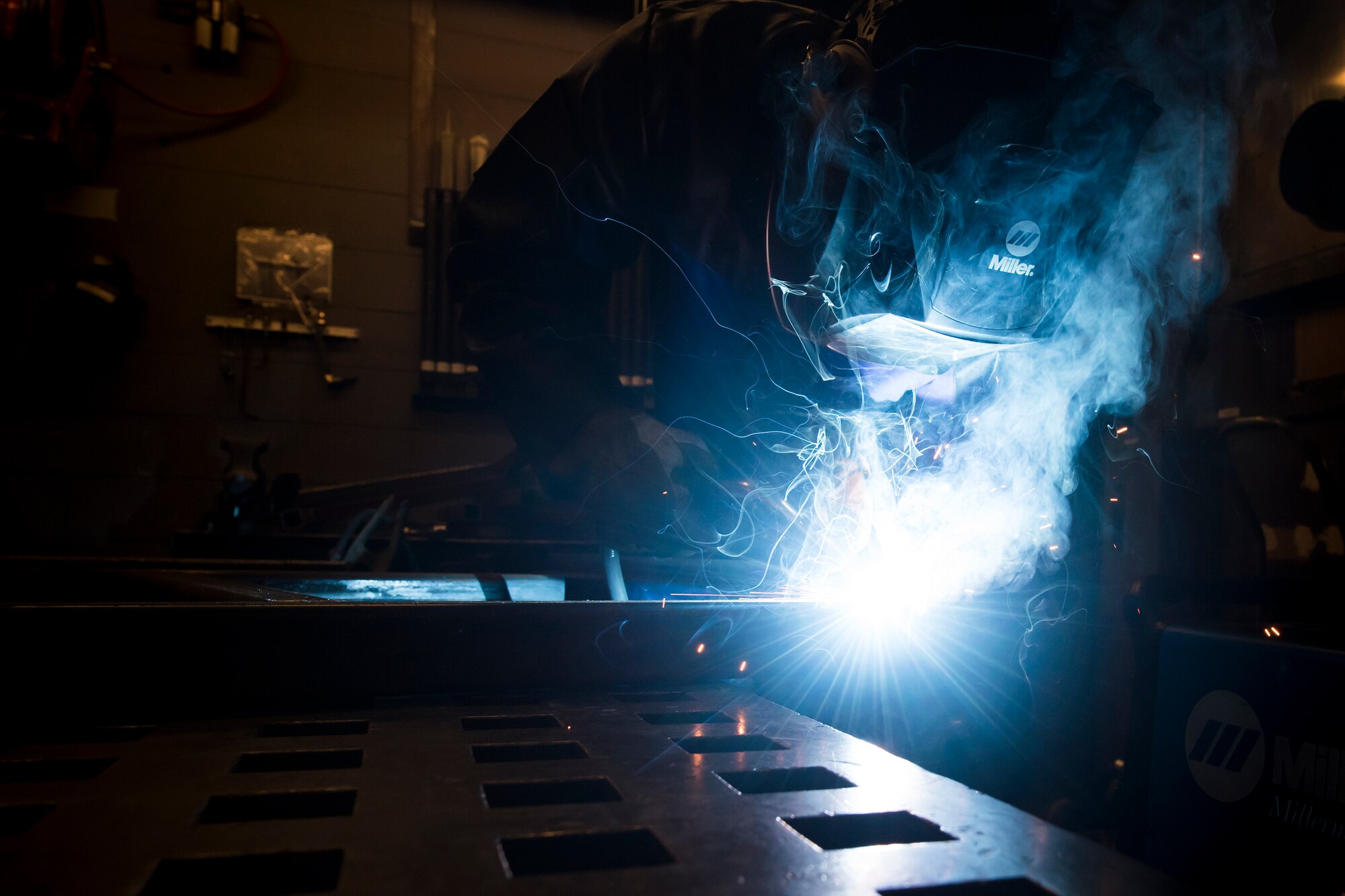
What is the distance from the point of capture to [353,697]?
820 mm

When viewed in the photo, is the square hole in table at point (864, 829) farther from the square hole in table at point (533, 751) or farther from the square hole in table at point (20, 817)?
the square hole in table at point (20, 817)

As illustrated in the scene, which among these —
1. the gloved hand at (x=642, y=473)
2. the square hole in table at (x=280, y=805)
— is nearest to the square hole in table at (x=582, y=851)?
the square hole in table at (x=280, y=805)

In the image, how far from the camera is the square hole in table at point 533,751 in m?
0.65

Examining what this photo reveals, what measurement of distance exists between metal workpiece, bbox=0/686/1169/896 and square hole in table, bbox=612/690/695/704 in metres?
0.14

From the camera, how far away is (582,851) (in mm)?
484

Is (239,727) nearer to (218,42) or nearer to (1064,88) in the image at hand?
(1064,88)

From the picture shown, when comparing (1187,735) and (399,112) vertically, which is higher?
(399,112)

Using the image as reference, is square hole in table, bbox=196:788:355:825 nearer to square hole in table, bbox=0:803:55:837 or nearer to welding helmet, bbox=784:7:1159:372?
square hole in table, bbox=0:803:55:837

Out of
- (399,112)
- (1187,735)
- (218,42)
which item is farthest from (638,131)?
(218,42)

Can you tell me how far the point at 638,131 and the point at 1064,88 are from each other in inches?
43.3

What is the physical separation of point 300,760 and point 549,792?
0.74 feet

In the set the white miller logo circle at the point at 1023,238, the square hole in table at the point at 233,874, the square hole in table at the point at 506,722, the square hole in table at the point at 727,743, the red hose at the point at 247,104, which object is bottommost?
the square hole in table at the point at 506,722

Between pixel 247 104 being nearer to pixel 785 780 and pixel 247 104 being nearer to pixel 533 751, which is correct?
pixel 533 751

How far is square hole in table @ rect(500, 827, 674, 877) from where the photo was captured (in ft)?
1.48
